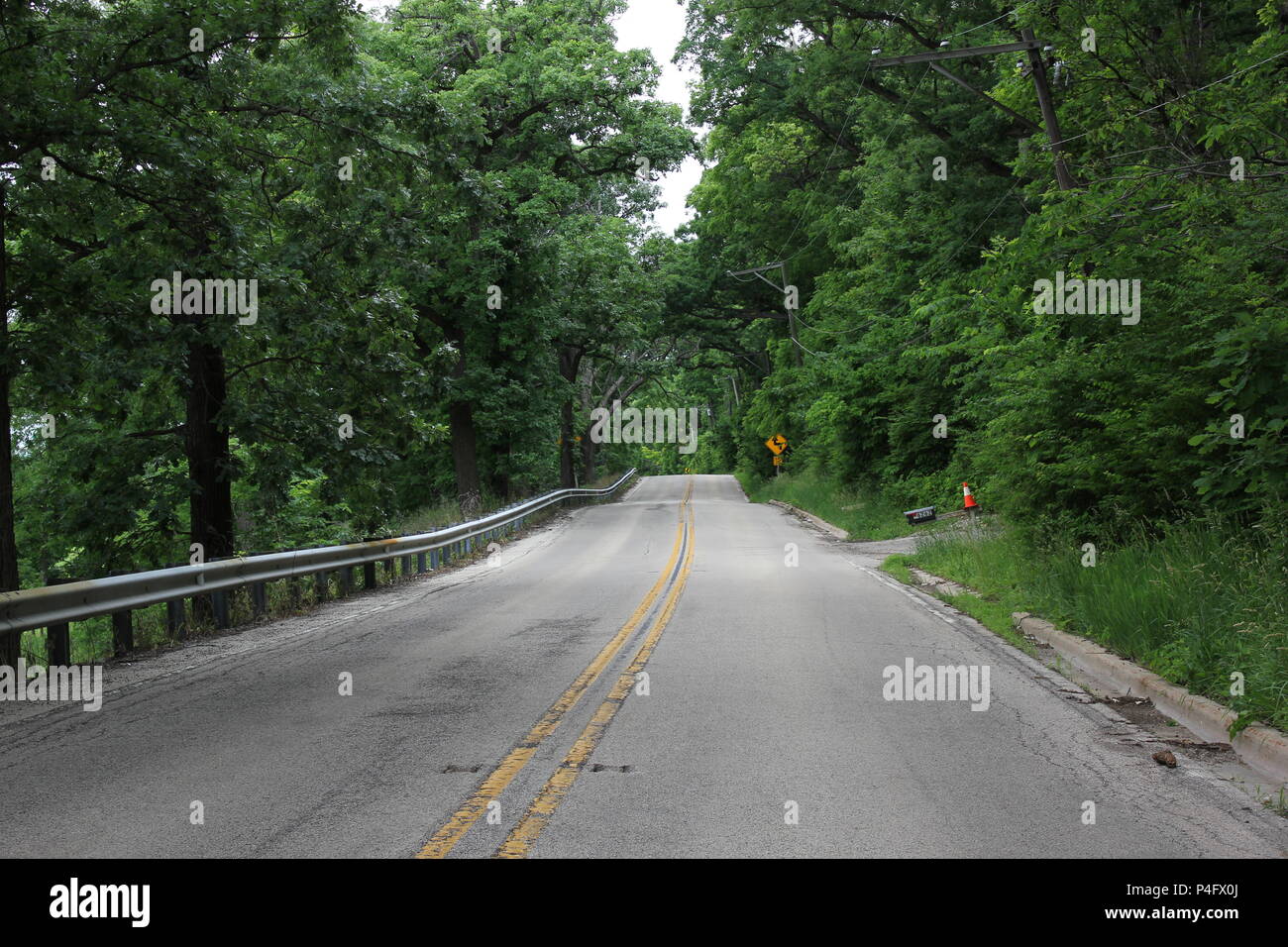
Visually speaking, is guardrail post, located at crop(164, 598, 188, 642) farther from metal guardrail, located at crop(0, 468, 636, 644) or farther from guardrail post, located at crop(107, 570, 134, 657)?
guardrail post, located at crop(107, 570, 134, 657)

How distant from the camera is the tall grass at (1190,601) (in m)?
6.78

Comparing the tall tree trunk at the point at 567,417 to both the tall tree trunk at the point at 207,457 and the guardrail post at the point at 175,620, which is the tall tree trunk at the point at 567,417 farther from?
the guardrail post at the point at 175,620

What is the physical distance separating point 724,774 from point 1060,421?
28.6 ft

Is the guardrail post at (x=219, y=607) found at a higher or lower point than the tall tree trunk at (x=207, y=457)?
lower

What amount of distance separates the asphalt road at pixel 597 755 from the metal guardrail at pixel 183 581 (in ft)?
2.21

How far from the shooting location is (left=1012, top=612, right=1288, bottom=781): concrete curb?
5816 mm

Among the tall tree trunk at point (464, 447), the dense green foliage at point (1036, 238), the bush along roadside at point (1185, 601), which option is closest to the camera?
the bush along roadside at point (1185, 601)

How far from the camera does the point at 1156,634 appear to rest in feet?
27.8

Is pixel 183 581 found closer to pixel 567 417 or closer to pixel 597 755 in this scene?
pixel 597 755

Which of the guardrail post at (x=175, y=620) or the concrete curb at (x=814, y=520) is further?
the concrete curb at (x=814, y=520)

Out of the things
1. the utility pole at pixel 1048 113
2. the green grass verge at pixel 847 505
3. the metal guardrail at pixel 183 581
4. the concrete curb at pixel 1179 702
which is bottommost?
the green grass verge at pixel 847 505

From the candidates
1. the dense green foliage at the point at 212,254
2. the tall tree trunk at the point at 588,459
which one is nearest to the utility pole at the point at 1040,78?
the dense green foliage at the point at 212,254

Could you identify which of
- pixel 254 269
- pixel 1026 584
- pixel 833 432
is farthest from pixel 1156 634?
pixel 833 432

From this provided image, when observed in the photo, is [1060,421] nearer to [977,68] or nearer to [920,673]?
[920,673]
